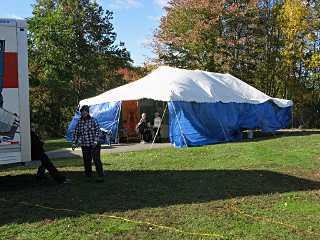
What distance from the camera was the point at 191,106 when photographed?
14.7m

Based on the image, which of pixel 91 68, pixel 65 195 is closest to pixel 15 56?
pixel 65 195

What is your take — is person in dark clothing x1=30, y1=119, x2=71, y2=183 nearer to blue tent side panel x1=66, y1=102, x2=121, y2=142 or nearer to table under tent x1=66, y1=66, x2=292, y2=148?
table under tent x1=66, y1=66, x2=292, y2=148

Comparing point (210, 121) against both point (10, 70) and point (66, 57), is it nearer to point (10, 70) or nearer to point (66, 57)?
point (10, 70)

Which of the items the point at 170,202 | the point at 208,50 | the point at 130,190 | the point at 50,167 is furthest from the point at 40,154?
the point at 208,50

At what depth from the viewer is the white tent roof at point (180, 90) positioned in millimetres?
14531

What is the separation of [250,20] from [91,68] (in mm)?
14239

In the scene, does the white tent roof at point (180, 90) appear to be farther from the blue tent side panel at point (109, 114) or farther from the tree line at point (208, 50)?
the tree line at point (208, 50)

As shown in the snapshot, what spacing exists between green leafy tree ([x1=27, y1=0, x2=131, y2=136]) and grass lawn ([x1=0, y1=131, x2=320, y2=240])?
52.7 feet

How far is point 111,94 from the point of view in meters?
16.5

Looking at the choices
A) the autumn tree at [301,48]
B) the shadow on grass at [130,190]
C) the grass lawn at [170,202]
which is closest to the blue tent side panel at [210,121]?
the grass lawn at [170,202]

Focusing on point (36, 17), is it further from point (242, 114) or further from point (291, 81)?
point (291, 81)

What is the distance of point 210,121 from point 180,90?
2234mm

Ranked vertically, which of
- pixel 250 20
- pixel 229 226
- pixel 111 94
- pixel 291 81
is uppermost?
pixel 250 20

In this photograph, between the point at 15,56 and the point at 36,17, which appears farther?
the point at 36,17
